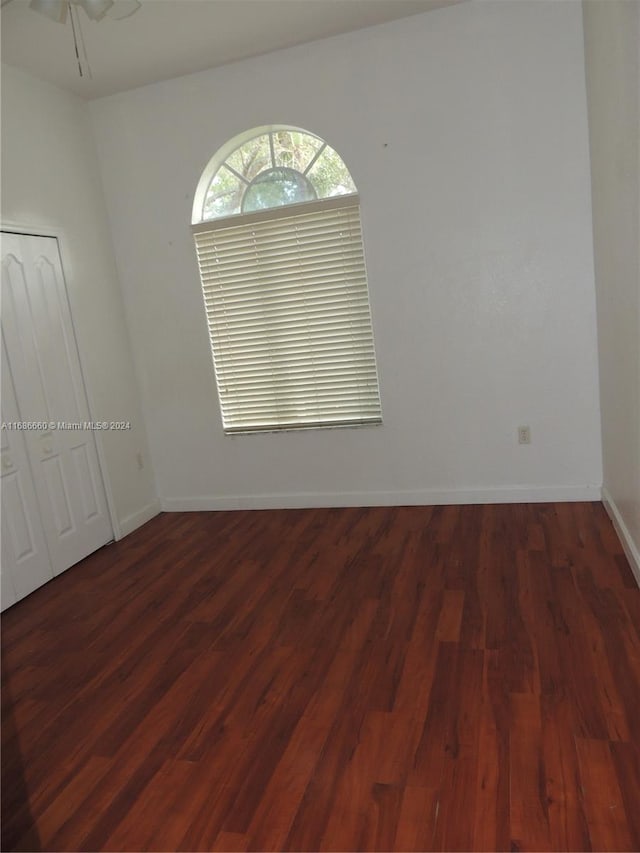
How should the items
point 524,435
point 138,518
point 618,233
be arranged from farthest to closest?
point 138,518
point 524,435
point 618,233

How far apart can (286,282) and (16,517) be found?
2.40 metres

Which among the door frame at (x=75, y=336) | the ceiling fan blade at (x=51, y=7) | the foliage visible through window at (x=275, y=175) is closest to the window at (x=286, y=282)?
the foliage visible through window at (x=275, y=175)

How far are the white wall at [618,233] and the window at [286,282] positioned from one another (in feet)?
5.04

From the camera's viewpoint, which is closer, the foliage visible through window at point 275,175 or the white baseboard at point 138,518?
the foliage visible through window at point 275,175

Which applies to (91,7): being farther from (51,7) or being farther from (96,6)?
(51,7)

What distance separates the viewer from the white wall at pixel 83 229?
3.92 m

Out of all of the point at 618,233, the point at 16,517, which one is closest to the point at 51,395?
the point at 16,517

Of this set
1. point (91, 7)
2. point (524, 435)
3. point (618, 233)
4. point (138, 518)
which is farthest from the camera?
point (138, 518)

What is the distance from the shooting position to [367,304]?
14.5 feet

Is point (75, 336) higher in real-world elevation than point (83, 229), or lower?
lower

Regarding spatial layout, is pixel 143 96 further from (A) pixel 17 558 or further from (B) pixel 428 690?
(B) pixel 428 690

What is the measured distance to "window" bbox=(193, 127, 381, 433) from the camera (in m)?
4.41

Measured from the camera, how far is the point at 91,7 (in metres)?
2.81

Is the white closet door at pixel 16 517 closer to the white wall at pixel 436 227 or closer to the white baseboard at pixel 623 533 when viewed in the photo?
the white wall at pixel 436 227
